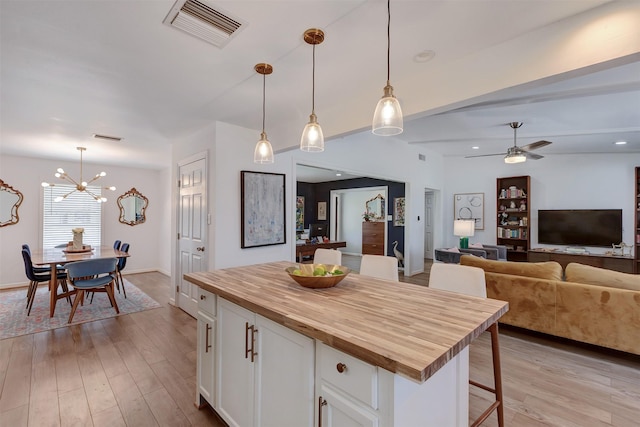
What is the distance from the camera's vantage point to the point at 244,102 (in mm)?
2965

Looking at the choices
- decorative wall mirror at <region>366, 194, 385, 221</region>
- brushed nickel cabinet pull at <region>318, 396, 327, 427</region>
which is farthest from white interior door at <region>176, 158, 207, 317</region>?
decorative wall mirror at <region>366, 194, 385, 221</region>

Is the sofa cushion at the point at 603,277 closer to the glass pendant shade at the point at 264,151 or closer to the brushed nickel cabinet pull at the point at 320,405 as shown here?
the brushed nickel cabinet pull at the point at 320,405

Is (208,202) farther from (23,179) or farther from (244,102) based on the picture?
(23,179)

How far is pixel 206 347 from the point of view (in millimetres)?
1986

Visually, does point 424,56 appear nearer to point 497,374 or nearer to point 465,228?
point 497,374

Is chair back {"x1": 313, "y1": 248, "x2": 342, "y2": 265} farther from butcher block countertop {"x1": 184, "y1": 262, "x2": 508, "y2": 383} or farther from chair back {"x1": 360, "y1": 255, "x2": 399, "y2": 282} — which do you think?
butcher block countertop {"x1": 184, "y1": 262, "x2": 508, "y2": 383}

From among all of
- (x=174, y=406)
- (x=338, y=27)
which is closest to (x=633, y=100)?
(x=338, y=27)

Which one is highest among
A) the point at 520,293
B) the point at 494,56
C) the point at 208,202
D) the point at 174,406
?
the point at 494,56

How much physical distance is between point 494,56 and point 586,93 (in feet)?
5.49

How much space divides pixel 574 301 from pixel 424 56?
8.92 feet

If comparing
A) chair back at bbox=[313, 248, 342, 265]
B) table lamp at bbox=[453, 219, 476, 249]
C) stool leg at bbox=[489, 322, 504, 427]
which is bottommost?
stool leg at bbox=[489, 322, 504, 427]

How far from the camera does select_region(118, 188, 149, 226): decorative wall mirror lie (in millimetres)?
6684

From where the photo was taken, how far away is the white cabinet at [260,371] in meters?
1.29

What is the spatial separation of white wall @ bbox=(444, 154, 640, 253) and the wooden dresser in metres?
1.70
